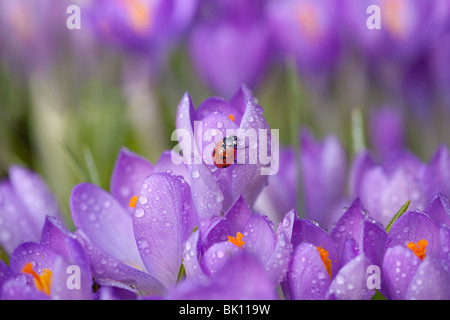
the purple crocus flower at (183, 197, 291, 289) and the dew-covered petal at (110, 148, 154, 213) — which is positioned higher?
the dew-covered petal at (110, 148, 154, 213)

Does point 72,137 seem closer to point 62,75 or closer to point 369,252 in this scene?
point 62,75

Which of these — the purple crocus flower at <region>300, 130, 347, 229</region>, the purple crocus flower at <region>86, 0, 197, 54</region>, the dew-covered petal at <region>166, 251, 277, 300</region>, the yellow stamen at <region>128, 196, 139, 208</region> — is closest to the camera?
the dew-covered petal at <region>166, 251, 277, 300</region>

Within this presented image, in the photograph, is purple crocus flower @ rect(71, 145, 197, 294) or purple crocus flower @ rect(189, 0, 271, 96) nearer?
purple crocus flower @ rect(71, 145, 197, 294)

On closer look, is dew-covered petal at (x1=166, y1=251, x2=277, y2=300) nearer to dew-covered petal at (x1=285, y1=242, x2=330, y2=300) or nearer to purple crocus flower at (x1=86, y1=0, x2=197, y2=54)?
dew-covered petal at (x1=285, y1=242, x2=330, y2=300)

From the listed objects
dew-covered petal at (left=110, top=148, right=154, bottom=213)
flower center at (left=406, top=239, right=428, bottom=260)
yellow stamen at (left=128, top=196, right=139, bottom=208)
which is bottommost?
flower center at (left=406, top=239, right=428, bottom=260)

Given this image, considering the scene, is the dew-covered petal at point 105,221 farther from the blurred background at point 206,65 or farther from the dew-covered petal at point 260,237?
the blurred background at point 206,65

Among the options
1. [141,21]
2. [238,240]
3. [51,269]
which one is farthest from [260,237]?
[141,21]

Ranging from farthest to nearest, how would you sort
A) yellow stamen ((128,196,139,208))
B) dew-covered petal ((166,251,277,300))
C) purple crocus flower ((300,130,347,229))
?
1. purple crocus flower ((300,130,347,229))
2. yellow stamen ((128,196,139,208))
3. dew-covered petal ((166,251,277,300))

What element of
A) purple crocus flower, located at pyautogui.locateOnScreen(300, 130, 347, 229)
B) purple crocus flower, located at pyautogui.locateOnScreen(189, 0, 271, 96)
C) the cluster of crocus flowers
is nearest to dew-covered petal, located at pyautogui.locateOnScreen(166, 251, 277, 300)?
the cluster of crocus flowers
